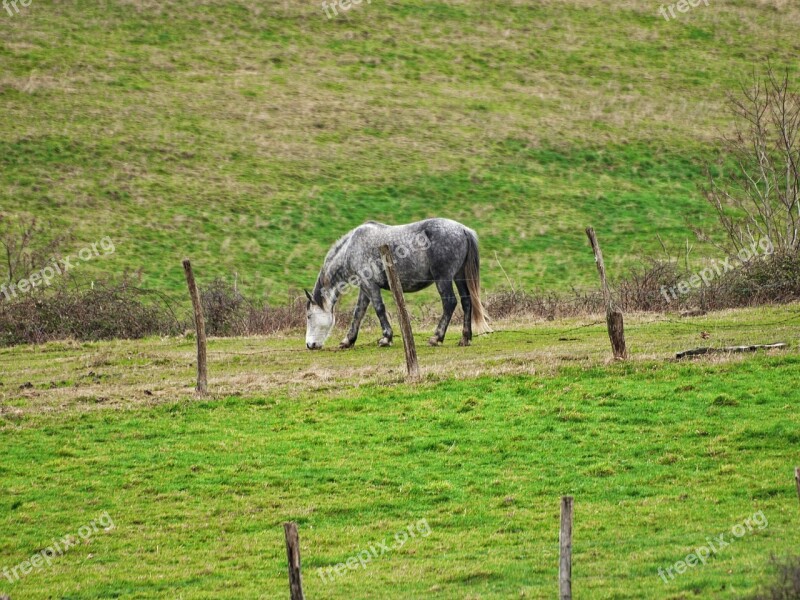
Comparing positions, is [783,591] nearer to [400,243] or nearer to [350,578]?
[350,578]

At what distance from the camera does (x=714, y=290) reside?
1082 inches

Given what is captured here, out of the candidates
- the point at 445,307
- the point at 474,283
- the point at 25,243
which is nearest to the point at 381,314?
the point at 445,307

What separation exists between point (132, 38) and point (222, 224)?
18242 millimetres

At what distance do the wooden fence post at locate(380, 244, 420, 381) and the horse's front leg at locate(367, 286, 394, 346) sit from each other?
15.3 ft

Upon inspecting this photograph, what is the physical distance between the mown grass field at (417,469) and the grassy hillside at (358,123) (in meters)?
21.3

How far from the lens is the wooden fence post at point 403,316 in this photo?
65.2 ft

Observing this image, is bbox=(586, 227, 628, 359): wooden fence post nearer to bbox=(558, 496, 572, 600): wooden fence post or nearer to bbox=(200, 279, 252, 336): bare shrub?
bbox=(558, 496, 572, 600): wooden fence post

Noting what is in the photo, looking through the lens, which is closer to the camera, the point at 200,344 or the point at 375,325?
the point at 200,344

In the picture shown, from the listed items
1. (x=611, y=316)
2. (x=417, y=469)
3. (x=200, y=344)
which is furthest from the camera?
(x=200, y=344)

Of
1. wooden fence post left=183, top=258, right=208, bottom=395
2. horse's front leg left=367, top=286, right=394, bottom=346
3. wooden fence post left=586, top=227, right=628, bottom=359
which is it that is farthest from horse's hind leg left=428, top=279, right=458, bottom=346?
wooden fence post left=183, top=258, right=208, bottom=395

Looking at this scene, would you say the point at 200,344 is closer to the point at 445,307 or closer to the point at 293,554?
the point at 445,307

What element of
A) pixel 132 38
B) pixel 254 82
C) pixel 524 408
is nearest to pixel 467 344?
pixel 524 408

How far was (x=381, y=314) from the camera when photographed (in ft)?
82.0

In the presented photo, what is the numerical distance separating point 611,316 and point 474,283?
17.9ft
